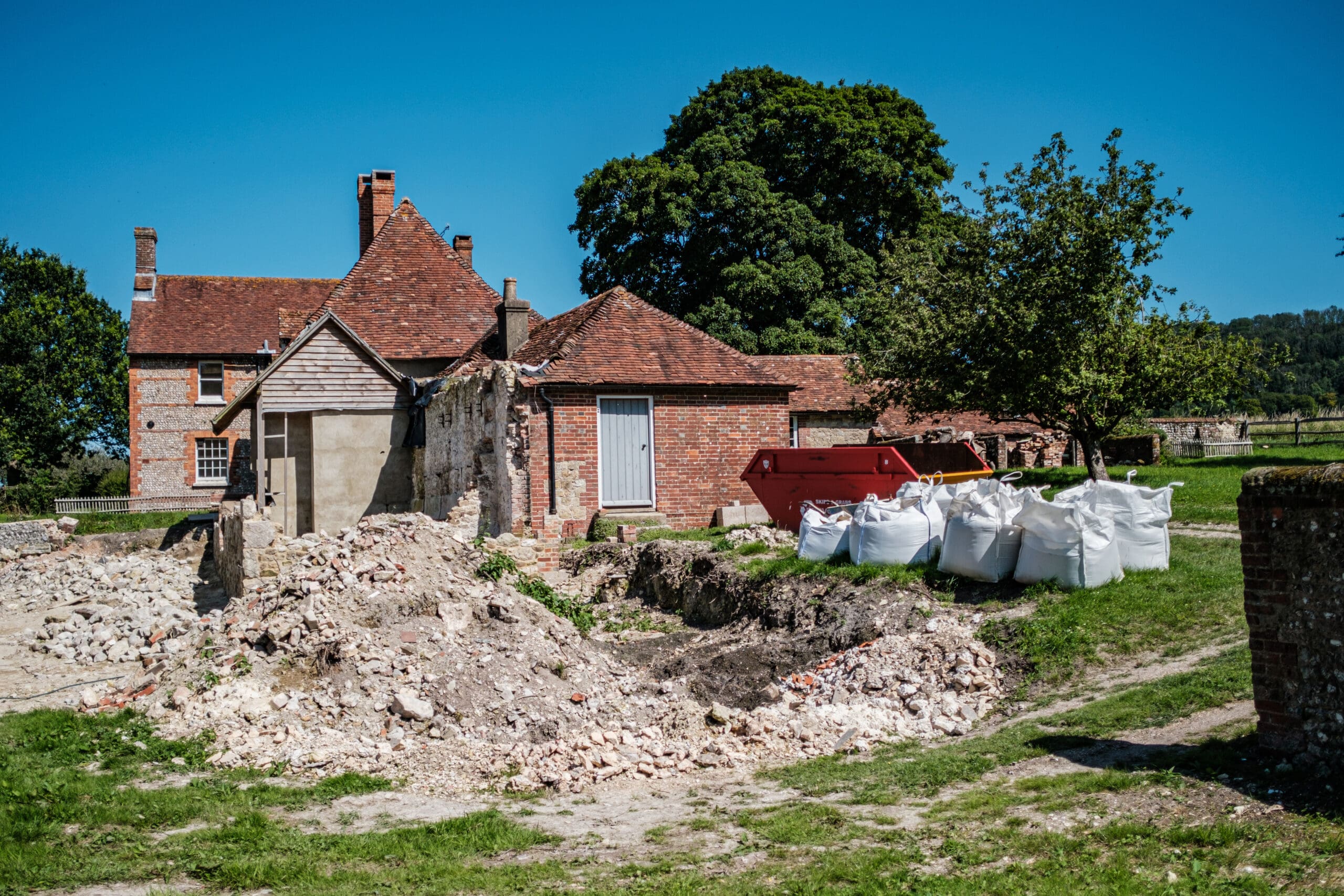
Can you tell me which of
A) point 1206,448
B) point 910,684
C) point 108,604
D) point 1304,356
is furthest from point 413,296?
point 1304,356

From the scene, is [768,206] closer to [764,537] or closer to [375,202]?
[375,202]

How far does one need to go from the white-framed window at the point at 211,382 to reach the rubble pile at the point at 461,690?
26932 millimetres

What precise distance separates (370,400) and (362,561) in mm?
11922

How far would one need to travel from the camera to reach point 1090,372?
52.8 feet

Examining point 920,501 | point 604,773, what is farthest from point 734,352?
point 604,773

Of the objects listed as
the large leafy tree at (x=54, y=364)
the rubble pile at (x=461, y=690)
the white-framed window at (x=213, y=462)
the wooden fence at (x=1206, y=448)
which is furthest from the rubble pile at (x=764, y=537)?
the large leafy tree at (x=54, y=364)

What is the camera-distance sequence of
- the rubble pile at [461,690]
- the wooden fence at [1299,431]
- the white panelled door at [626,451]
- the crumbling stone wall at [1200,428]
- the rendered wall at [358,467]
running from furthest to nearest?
the crumbling stone wall at [1200,428] < the wooden fence at [1299,431] < the rendered wall at [358,467] < the white panelled door at [626,451] < the rubble pile at [461,690]

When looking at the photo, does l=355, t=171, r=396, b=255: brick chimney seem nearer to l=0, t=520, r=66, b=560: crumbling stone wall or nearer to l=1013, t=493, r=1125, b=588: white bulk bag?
l=0, t=520, r=66, b=560: crumbling stone wall

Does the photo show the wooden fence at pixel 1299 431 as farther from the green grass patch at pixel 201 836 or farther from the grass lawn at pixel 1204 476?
the green grass patch at pixel 201 836

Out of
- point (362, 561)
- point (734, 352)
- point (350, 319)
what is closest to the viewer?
point (362, 561)

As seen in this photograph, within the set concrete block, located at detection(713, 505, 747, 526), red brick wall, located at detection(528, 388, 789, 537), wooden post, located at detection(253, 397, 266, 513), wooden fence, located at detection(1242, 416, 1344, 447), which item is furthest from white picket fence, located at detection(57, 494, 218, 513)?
wooden fence, located at detection(1242, 416, 1344, 447)

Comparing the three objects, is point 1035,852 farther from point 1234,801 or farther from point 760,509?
point 760,509

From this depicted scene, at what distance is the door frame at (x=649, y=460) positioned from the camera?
18781mm

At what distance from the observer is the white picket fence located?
33.2m
